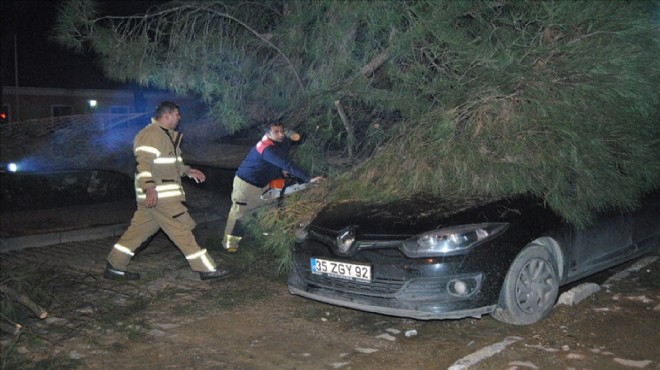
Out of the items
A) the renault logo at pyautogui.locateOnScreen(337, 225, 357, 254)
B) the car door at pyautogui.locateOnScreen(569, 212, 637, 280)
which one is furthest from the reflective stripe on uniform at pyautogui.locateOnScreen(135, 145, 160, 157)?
the car door at pyautogui.locateOnScreen(569, 212, 637, 280)

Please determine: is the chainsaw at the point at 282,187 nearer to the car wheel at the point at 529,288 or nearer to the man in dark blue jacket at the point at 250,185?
the man in dark blue jacket at the point at 250,185

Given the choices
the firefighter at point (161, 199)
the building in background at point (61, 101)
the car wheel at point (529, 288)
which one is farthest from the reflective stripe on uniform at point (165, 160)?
the building in background at point (61, 101)

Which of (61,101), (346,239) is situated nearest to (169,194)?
(346,239)

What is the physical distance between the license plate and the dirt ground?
494 millimetres

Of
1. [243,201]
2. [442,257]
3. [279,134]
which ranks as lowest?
[442,257]

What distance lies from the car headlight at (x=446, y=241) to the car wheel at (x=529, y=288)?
1.30ft

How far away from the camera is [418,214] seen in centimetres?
475

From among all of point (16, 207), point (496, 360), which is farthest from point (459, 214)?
point (16, 207)

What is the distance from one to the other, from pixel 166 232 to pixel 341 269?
89.4 inches

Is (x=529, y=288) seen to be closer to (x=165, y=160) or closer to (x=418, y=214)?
(x=418, y=214)

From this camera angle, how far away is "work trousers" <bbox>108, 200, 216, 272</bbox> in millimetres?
5984

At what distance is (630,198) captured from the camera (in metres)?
5.46

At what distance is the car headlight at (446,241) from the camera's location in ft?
14.4

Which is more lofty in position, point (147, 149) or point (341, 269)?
point (147, 149)
